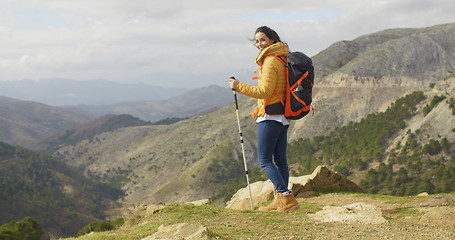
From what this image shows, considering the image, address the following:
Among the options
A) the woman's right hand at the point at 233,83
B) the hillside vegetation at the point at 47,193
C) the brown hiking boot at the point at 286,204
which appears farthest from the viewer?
the hillside vegetation at the point at 47,193

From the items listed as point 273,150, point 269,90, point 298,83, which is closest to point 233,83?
point 269,90

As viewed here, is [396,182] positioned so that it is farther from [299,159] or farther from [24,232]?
[24,232]

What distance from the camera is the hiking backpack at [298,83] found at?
7891mm

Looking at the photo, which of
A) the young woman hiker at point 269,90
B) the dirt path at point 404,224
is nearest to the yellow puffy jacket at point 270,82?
the young woman hiker at point 269,90

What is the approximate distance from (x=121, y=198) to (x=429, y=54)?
137 m

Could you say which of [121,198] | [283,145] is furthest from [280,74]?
[121,198]

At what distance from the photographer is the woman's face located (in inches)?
324

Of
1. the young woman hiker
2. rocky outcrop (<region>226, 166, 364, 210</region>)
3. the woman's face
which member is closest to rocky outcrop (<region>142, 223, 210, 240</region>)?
the young woman hiker

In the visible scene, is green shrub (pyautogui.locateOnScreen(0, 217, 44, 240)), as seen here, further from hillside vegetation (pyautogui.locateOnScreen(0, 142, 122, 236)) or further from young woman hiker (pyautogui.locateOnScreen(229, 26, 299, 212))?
young woman hiker (pyautogui.locateOnScreen(229, 26, 299, 212))

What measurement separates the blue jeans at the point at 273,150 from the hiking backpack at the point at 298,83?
1.82ft

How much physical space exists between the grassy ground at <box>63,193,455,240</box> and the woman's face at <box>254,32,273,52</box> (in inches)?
169

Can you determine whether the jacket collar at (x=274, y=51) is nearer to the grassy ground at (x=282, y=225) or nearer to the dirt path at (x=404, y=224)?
the grassy ground at (x=282, y=225)

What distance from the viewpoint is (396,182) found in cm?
8125

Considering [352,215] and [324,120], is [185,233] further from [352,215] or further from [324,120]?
[324,120]
